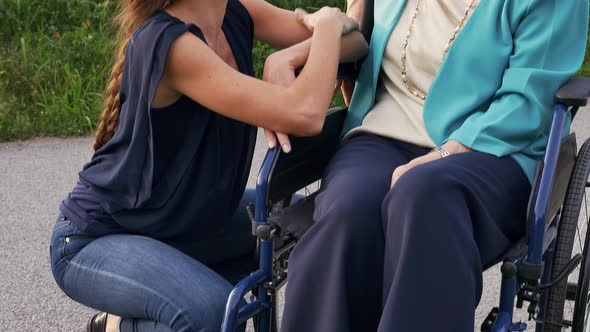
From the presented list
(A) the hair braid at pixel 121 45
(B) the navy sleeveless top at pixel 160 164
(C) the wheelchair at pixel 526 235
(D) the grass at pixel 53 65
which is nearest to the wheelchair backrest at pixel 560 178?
(C) the wheelchair at pixel 526 235

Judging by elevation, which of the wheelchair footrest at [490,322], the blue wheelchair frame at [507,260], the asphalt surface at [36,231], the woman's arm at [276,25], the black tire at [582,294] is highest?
the woman's arm at [276,25]

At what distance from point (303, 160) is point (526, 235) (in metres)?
0.67

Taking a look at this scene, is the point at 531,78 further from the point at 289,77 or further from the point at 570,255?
the point at 289,77

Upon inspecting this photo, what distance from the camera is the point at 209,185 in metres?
2.56

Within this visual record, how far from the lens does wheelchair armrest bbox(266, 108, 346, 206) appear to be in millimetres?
2543

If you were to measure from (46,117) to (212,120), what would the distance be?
3.45 m

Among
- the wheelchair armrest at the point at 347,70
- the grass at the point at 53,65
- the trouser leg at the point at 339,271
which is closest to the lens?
the trouser leg at the point at 339,271

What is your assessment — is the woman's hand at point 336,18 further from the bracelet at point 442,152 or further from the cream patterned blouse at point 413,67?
the bracelet at point 442,152

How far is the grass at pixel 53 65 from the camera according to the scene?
5.77 meters

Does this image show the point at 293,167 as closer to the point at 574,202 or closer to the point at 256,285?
the point at 256,285

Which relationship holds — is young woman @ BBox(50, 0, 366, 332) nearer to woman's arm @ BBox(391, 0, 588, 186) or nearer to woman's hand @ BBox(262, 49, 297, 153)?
woman's hand @ BBox(262, 49, 297, 153)

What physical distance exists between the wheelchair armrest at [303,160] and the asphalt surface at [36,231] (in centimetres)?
60

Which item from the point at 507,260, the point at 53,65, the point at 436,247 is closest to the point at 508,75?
the point at 507,260

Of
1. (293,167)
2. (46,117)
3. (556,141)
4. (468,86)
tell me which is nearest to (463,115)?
(468,86)
